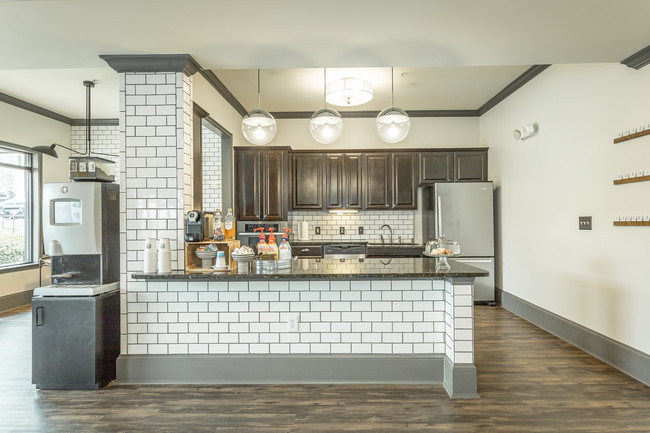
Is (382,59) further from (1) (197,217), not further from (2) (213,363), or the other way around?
(2) (213,363)

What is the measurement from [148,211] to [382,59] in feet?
7.03

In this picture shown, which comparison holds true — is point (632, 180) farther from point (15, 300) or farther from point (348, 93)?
point (15, 300)

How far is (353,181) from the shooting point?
A: 19.0 ft

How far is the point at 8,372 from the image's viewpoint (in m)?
3.08

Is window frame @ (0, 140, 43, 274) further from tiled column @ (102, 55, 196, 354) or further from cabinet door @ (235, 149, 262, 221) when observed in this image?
tiled column @ (102, 55, 196, 354)

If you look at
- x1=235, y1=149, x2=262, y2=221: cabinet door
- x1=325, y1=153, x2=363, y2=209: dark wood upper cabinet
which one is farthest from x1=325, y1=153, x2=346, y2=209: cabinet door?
x1=235, y1=149, x2=262, y2=221: cabinet door

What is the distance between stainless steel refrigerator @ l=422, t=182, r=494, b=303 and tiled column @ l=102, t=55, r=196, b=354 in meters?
3.57

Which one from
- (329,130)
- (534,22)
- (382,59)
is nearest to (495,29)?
(534,22)

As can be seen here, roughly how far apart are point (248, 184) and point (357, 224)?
181 cm

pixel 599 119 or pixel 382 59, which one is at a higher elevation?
pixel 382 59

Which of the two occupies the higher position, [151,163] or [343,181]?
[343,181]

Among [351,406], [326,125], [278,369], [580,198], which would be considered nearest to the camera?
[351,406]

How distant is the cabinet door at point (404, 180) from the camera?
573 centimetres

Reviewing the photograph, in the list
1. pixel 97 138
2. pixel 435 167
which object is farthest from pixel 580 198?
pixel 97 138
